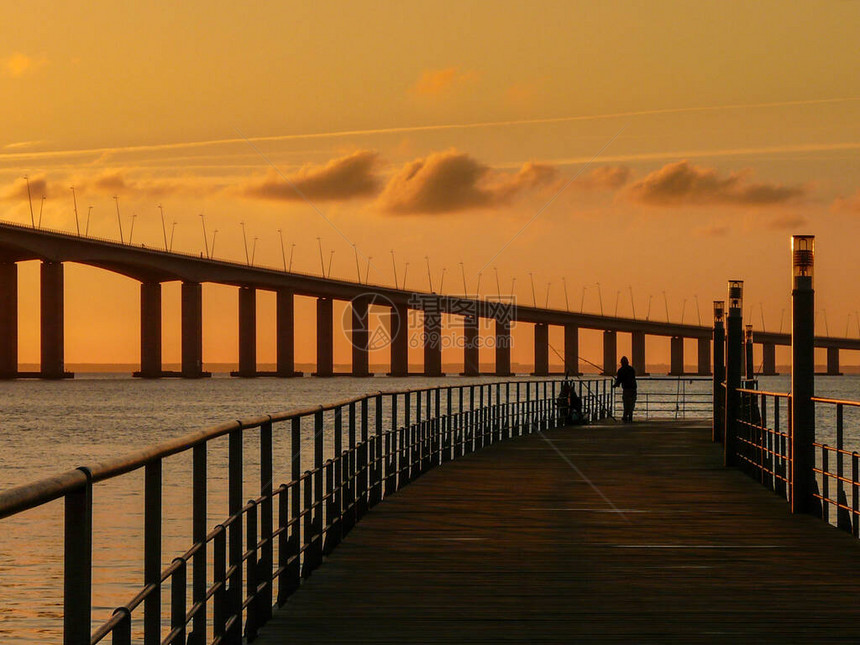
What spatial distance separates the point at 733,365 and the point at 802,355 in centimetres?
688

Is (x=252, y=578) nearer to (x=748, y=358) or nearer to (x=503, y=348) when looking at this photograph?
(x=748, y=358)

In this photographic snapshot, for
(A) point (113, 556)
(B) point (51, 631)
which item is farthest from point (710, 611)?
(A) point (113, 556)

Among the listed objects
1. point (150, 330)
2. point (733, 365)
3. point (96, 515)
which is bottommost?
point (96, 515)

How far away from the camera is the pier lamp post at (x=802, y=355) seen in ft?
45.1

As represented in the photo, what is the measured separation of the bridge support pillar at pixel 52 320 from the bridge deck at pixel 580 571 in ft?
461

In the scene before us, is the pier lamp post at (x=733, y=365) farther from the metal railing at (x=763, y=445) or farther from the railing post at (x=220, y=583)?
the railing post at (x=220, y=583)

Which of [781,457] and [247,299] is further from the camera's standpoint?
[247,299]

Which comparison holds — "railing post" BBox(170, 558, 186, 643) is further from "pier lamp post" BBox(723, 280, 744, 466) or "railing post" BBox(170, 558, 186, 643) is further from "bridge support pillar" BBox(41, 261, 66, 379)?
"bridge support pillar" BBox(41, 261, 66, 379)

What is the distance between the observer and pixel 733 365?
20.7m

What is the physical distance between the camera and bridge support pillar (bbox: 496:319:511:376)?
146500mm

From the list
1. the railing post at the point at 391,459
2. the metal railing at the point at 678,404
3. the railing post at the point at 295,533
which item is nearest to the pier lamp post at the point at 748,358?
the metal railing at the point at 678,404

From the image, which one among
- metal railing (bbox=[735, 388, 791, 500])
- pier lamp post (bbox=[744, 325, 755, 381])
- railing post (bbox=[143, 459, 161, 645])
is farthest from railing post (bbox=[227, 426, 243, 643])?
pier lamp post (bbox=[744, 325, 755, 381])

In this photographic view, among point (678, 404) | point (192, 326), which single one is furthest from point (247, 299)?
point (678, 404)

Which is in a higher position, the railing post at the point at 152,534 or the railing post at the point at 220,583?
the railing post at the point at 152,534
